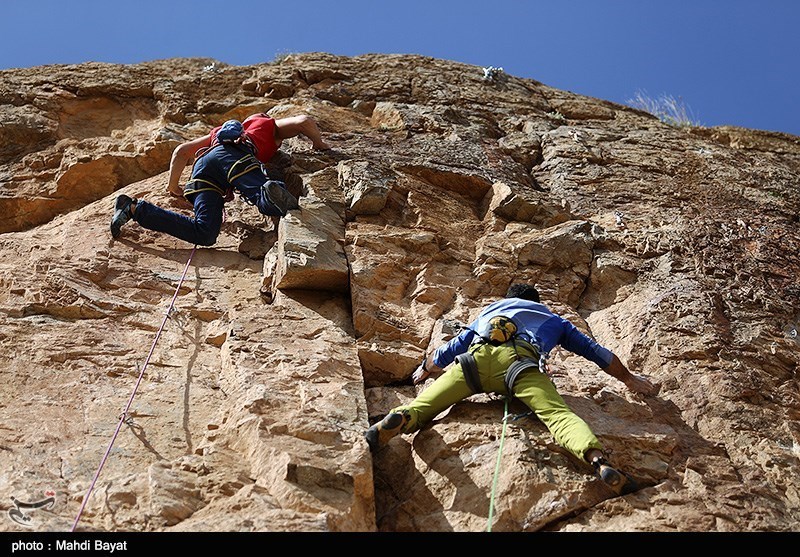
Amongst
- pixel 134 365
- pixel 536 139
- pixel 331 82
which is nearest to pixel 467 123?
pixel 536 139

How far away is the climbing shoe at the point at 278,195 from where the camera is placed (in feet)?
20.9

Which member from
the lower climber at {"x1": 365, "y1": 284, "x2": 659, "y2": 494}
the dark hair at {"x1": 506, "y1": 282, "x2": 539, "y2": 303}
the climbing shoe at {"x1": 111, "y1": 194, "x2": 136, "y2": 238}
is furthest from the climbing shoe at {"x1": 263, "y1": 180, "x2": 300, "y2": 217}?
the dark hair at {"x1": 506, "y1": 282, "x2": 539, "y2": 303}

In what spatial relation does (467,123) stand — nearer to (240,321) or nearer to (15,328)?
(240,321)

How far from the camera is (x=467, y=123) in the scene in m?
8.82

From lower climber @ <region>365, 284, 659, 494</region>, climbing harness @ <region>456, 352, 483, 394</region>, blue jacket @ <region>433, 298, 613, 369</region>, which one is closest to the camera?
lower climber @ <region>365, 284, 659, 494</region>

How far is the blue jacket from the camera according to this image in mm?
5055

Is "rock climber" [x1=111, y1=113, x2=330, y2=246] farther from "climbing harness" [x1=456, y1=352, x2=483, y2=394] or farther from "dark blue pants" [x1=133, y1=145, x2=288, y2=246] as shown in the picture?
"climbing harness" [x1=456, y1=352, x2=483, y2=394]

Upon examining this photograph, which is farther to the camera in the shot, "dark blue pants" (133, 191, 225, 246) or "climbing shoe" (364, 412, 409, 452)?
"dark blue pants" (133, 191, 225, 246)

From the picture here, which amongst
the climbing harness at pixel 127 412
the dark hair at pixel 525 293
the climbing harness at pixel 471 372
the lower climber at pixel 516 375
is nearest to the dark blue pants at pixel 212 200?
the climbing harness at pixel 127 412

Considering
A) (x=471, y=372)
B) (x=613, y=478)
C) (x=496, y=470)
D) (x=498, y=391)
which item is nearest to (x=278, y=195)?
(x=471, y=372)

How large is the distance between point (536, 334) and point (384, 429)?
117 centimetres

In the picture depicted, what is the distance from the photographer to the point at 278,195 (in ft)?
21.0

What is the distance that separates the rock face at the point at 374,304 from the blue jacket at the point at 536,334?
0.29 metres

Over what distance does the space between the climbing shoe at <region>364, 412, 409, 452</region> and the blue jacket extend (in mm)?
694
